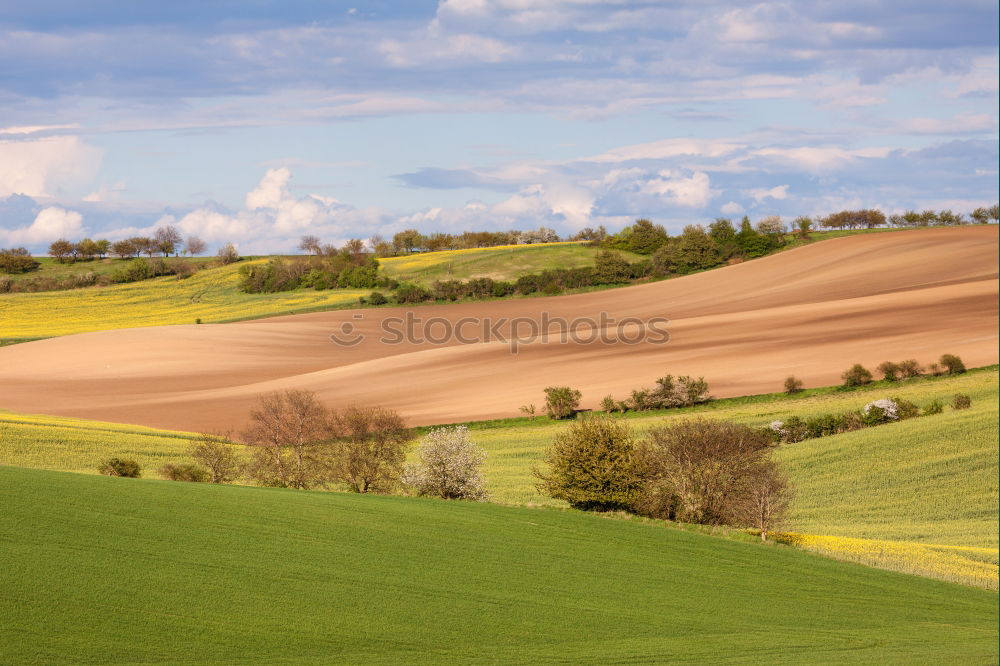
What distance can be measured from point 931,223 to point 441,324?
80.1 metres

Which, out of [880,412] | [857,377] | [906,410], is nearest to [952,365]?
[857,377]

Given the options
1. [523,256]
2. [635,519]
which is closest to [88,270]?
[523,256]

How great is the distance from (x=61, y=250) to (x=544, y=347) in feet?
301

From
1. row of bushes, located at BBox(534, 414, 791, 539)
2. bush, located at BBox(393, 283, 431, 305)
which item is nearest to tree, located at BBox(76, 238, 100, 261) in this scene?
bush, located at BBox(393, 283, 431, 305)

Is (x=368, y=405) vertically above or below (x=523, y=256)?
below

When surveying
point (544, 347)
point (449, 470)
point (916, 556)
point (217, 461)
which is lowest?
point (916, 556)

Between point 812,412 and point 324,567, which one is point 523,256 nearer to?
point 812,412

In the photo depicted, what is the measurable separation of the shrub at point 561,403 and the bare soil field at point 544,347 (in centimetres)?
229

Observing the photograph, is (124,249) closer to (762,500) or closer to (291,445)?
(291,445)

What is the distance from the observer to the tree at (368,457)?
3944 cm

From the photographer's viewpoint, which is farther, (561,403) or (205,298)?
(205,298)

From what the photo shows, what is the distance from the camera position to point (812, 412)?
55.2 m

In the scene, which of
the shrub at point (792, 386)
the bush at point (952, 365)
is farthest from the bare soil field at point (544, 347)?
the bush at point (952, 365)

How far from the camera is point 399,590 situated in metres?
21.3
